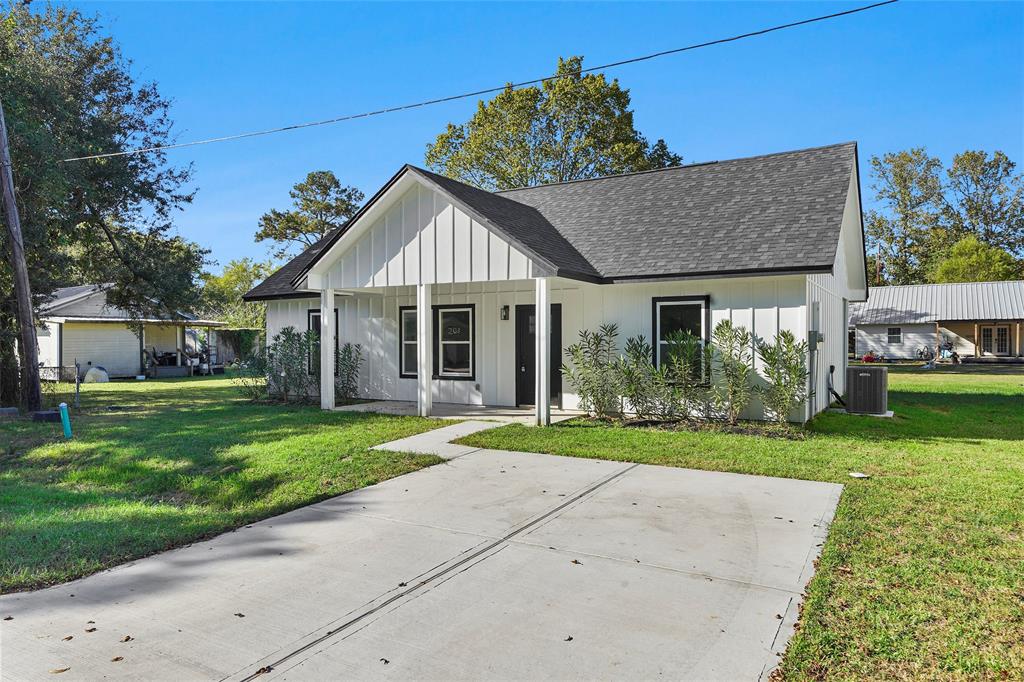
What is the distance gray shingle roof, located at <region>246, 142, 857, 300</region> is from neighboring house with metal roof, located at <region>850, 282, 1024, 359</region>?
1185 inches

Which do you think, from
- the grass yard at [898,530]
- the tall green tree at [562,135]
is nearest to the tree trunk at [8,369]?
the grass yard at [898,530]

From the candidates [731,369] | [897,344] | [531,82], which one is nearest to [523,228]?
[531,82]

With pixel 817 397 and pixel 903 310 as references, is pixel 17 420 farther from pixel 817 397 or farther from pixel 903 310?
pixel 903 310

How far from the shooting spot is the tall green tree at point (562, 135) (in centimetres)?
3027

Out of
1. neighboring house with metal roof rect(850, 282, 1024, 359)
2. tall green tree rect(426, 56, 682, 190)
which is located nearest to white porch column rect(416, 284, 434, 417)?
tall green tree rect(426, 56, 682, 190)

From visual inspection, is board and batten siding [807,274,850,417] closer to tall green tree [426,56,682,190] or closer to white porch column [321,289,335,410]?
white porch column [321,289,335,410]

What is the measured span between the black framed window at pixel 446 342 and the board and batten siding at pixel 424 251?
2.05 meters

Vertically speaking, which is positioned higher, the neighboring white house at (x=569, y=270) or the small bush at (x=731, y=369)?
the neighboring white house at (x=569, y=270)

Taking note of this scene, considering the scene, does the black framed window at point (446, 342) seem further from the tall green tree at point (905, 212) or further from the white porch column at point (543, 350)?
the tall green tree at point (905, 212)

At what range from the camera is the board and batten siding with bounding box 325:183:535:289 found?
10.5 metres

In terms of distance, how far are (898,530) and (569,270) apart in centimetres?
622

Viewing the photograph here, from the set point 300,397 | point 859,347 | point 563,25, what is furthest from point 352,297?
point 859,347

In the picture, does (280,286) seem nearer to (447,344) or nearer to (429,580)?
(447,344)

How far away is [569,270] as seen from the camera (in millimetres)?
10117
